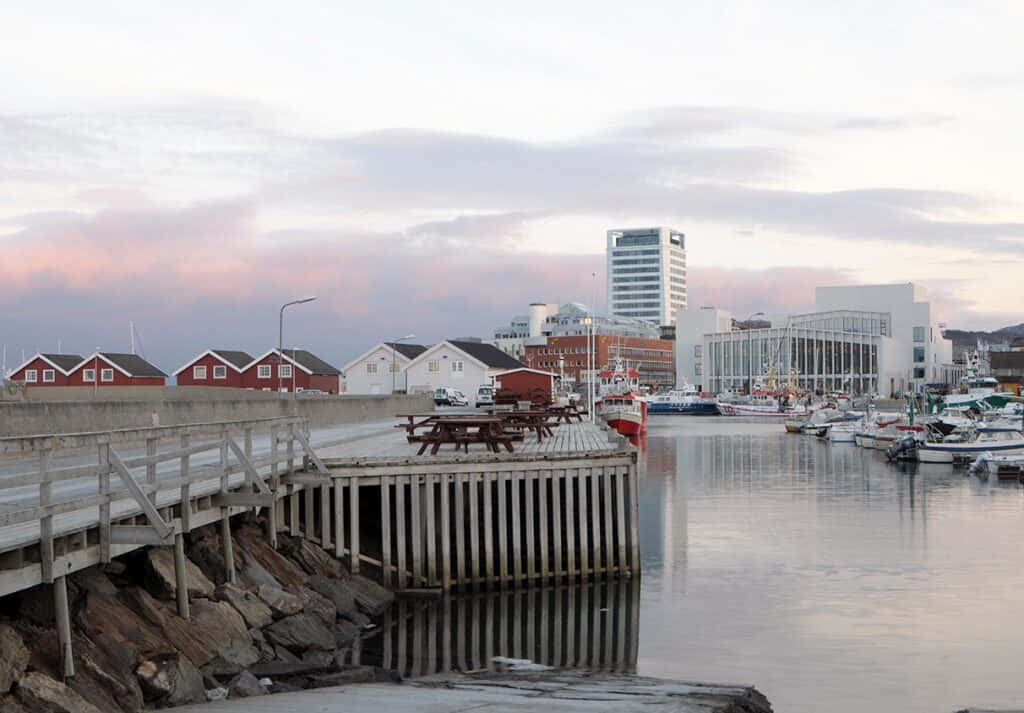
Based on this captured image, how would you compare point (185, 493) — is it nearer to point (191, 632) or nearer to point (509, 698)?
point (191, 632)

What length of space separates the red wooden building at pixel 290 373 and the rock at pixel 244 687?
77072 mm

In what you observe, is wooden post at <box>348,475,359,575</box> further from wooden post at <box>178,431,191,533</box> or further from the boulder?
the boulder

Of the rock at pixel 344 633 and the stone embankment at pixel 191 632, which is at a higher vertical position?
the stone embankment at pixel 191 632

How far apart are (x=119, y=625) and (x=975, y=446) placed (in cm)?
6237

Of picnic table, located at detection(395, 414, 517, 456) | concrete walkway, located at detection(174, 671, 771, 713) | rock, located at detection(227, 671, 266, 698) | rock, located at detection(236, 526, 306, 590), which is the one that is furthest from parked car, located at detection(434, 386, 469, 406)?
concrete walkway, located at detection(174, 671, 771, 713)

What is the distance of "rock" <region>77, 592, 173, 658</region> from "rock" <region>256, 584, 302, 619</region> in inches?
158

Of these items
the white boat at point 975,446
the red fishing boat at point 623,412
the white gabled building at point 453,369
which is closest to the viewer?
the white boat at point 975,446

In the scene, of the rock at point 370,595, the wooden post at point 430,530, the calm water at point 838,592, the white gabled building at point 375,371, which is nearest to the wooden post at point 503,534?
the wooden post at point 430,530

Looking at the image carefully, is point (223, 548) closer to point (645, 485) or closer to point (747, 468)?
point (645, 485)

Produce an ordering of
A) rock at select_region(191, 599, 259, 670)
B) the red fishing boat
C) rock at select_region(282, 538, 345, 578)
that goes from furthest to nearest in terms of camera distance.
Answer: the red fishing boat → rock at select_region(282, 538, 345, 578) → rock at select_region(191, 599, 259, 670)

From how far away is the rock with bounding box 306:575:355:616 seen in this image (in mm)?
22250

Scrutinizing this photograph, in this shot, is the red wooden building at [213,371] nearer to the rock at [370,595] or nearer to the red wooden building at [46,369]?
the red wooden building at [46,369]

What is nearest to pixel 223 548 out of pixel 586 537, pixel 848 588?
pixel 586 537

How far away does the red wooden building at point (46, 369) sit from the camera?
9925 cm
